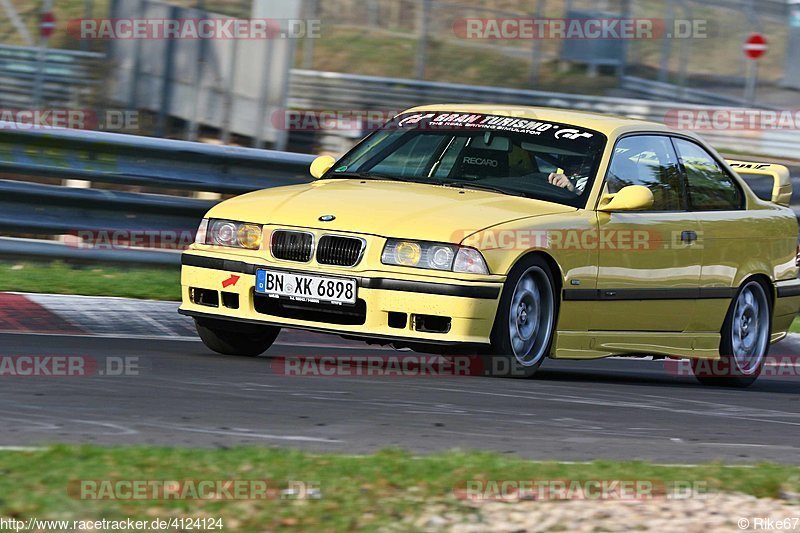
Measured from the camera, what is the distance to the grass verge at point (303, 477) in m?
4.15

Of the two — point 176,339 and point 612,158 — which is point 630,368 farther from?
point 176,339

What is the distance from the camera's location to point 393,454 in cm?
515

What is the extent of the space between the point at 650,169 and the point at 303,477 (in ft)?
15.7

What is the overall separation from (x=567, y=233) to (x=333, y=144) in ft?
41.5

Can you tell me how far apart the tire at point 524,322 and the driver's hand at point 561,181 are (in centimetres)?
65

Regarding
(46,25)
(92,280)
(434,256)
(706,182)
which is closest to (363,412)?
(434,256)

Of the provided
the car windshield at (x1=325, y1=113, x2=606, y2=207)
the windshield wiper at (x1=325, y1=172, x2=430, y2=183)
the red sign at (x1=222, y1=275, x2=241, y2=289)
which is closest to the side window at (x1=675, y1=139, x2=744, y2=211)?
the car windshield at (x1=325, y1=113, x2=606, y2=207)

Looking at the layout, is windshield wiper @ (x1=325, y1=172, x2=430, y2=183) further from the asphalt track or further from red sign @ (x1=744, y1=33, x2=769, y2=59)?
red sign @ (x1=744, y1=33, x2=769, y2=59)

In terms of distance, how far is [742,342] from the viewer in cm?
962

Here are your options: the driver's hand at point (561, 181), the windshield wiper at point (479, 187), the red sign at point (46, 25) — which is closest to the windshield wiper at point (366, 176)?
the windshield wiper at point (479, 187)

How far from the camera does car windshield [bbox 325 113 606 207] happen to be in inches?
326

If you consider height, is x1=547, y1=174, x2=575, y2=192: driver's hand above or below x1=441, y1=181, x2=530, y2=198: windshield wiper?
above

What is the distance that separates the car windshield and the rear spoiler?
2.12m

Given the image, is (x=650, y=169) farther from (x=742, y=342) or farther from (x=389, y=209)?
(x=389, y=209)
